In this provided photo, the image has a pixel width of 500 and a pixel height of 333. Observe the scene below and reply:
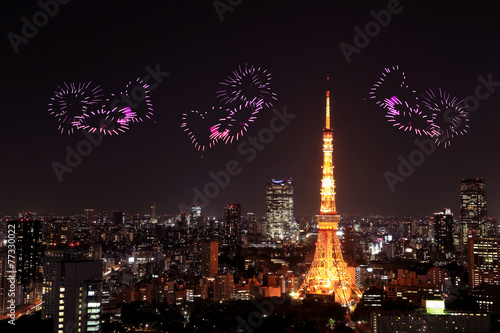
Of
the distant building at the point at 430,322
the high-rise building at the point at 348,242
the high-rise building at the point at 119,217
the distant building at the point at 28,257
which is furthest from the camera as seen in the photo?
the high-rise building at the point at 119,217

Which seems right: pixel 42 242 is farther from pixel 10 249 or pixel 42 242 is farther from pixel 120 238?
pixel 120 238

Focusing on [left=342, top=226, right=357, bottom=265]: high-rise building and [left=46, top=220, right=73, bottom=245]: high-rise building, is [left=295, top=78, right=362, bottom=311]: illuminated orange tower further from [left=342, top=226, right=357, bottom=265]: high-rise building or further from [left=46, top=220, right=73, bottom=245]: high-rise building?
[left=342, top=226, right=357, bottom=265]: high-rise building

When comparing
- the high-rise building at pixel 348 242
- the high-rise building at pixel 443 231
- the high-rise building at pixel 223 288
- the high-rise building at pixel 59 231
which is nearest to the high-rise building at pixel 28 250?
the high-rise building at pixel 59 231

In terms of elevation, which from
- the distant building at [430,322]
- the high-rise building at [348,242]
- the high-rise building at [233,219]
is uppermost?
the high-rise building at [233,219]

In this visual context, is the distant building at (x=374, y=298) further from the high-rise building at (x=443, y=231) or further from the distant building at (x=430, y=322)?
the high-rise building at (x=443, y=231)

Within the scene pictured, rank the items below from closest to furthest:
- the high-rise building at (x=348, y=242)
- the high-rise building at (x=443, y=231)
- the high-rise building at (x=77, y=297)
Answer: the high-rise building at (x=77, y=297) → the high-rise building at (x=348, y=242) → the high-rise building at (x=443, y=231)

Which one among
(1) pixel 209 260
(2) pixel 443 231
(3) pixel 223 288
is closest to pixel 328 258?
(3) pixel 223 288

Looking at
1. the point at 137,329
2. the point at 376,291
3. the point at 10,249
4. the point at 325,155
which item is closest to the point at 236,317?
the point at 137,329
